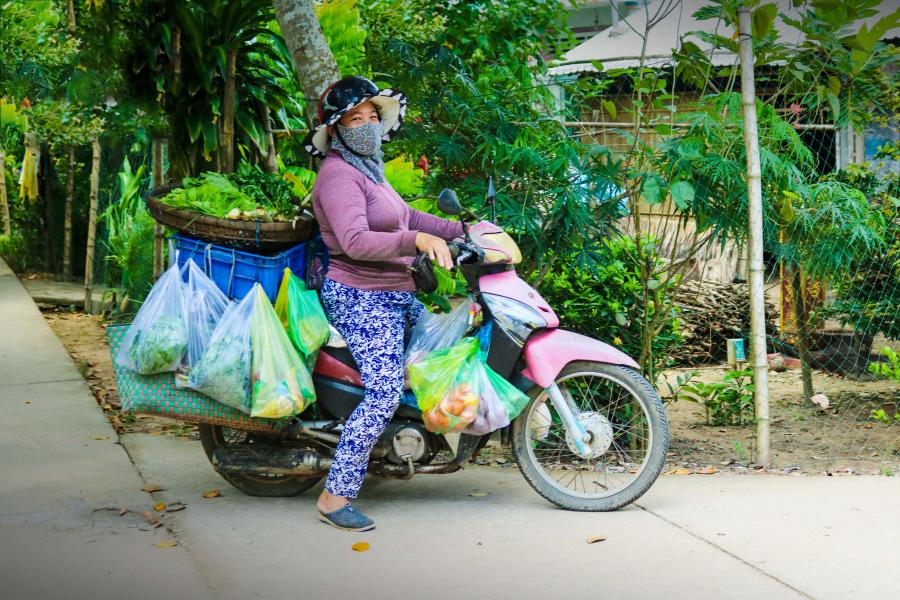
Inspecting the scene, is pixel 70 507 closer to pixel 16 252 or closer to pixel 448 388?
pixel 448 388

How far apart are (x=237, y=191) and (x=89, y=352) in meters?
4.04

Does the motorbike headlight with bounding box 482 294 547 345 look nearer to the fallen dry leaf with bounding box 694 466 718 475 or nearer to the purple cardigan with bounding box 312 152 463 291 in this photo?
the purple cardigan with bounding box 312 152 463 291

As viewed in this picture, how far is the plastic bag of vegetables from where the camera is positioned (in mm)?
4266

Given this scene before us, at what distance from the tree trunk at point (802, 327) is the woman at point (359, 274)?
2.84 meters

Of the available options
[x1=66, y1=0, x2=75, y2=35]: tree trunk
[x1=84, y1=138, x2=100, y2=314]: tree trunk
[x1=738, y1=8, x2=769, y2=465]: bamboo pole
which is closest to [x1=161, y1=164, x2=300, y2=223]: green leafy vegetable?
[x1=738, y1=8, x2=769, y2=465]: bamboo pole

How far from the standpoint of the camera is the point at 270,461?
461 cm

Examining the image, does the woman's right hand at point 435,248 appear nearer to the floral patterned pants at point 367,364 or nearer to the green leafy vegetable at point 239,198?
the floral patterned pants at point 367,364

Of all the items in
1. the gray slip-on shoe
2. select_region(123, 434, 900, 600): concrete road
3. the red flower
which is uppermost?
the red flower

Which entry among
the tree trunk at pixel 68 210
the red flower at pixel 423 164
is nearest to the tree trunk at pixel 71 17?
the tree trunk at pixel 68 210

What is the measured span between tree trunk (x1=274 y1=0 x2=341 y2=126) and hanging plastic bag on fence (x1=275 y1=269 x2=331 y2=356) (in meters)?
1.50

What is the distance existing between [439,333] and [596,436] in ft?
2.74

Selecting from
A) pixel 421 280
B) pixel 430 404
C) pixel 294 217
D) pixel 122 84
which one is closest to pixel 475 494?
pixel 430 404

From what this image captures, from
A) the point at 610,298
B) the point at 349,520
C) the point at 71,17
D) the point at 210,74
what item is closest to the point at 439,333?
the point at 349,520

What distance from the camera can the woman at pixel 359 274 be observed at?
4.37 metres
